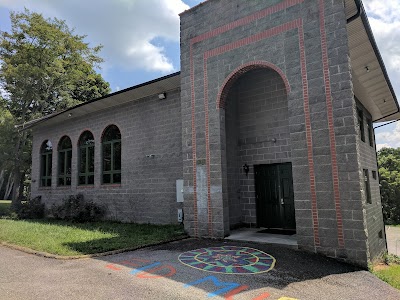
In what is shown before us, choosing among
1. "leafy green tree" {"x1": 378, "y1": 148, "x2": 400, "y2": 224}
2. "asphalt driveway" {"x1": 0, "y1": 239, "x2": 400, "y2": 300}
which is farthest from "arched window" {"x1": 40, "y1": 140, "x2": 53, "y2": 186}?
"leafy green tree" {"x1": 378, "y1": 148, "x2": 400, "y2": 224}

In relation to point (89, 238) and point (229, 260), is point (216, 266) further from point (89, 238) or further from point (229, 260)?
point (89, 238)

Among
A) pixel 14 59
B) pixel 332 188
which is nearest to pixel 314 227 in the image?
pixel 332 188

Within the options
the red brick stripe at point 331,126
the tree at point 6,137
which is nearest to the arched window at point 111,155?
the red brick stripe at point 331,126

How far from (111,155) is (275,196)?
25.3 ft

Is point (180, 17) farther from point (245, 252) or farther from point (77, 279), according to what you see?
point (77, 279)

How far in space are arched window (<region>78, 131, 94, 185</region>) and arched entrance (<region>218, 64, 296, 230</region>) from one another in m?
7.56

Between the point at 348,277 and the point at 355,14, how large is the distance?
238 inches

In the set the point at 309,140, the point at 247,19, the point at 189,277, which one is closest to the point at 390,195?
the point at 309,140

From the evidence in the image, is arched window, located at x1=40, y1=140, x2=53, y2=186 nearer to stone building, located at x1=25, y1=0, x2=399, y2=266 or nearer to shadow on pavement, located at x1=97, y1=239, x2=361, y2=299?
stone building, located at x1=25, y1=0, x2=399, y2=266

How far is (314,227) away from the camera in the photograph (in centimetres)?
684

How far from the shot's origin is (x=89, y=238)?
8820 mm

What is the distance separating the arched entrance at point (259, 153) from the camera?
393 inches

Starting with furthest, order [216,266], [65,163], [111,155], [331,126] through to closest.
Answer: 1. [65,163]
2. [111,155]
3. [331,126]
4. [216,266]

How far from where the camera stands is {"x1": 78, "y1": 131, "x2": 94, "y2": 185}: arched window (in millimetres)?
14438
